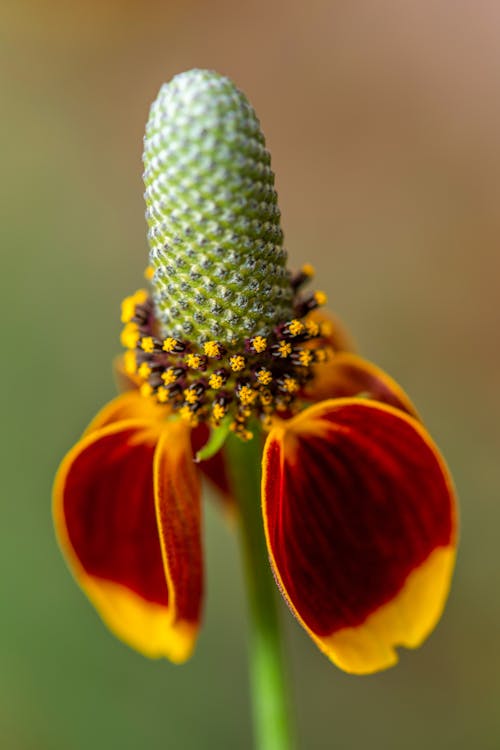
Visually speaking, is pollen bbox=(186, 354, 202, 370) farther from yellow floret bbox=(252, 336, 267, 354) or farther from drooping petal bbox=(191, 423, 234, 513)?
drooping petal bbox=(191, 423, 234, 513)

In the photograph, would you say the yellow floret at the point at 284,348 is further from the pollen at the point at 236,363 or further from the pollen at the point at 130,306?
the pollen at the point at 130,306

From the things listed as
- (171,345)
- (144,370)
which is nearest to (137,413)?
(144,370)

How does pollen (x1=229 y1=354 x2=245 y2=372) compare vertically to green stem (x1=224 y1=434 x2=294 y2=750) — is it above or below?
above

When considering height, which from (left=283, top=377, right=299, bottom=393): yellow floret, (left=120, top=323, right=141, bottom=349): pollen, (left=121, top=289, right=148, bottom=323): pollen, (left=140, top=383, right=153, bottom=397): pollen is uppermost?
(left=121, top=289, right=148, bottom=323): pollen

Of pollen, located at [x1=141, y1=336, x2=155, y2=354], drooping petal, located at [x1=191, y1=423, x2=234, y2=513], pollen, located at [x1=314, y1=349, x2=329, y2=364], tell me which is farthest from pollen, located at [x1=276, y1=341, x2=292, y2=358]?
Answer: drooping petal, located at [x1=191, y1=423, x2=234, y2=513]

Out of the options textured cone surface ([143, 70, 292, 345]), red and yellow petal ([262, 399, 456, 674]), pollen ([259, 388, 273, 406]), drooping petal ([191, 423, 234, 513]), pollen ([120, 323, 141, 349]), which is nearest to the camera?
textured cone surface ([143, 70, 292, 345])

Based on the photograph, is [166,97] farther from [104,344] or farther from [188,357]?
[104,344]

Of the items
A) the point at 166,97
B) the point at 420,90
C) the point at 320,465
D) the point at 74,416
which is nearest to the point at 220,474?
the point at 320,465

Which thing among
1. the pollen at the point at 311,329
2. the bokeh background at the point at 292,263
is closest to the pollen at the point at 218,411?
the pollen at the point at 311,329

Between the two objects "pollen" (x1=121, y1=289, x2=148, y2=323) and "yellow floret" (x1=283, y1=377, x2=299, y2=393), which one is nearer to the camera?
"yellow floret" (x1=283, y1=377, x2=299, y2=393)
